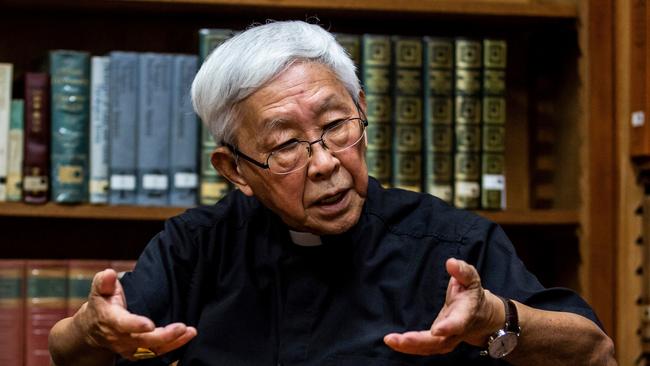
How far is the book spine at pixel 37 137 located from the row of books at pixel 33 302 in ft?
0.51

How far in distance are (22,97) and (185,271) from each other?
→ 0.79 m

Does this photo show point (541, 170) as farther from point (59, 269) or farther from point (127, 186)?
point (59, 269)

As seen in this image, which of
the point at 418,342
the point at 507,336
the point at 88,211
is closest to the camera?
the point at 418,342

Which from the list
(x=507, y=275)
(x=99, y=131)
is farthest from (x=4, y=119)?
(x=507, y=275)

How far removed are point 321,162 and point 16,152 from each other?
849 mm

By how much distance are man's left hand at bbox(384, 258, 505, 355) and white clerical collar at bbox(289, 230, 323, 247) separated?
0.37 metres

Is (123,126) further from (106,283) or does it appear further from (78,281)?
(106,283)

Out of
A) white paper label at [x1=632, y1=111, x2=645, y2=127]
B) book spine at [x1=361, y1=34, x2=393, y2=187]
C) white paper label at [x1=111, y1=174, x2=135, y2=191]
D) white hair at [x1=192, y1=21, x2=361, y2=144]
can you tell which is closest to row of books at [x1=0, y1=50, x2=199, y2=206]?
white paper label at [x1=111, y1=174, x2=135, y2=191]

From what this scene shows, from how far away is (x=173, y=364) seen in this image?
5.22 feet

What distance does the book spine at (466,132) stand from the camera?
6.76 feet

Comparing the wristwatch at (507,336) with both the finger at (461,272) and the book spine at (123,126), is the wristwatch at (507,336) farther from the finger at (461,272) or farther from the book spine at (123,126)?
the book spine at (123,126)

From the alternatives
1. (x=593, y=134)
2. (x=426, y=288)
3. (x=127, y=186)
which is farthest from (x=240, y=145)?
(x=593, y=134)

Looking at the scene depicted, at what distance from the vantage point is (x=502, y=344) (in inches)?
48.4

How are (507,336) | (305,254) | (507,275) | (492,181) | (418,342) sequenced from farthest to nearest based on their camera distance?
(492,181)
(305,254)
(507,275)
(507,336)
(418,342)
